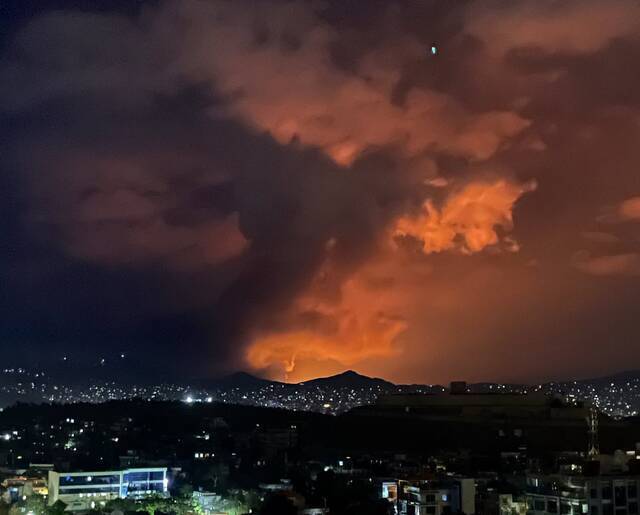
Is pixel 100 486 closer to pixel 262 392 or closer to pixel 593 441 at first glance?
pixel 593 441

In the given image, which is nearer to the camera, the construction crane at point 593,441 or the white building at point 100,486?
the construction crane at point 593,441

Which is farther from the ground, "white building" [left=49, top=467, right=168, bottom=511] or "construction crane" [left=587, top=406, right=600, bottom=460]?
"construction crane" [left=587, top=406, right=600, bottom=460]

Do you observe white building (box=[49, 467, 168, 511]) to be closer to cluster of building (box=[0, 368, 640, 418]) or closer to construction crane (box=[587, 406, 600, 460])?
construction crane (box=[587, 406, 600, 460])

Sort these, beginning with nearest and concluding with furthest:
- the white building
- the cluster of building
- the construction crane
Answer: the construction crane, the white building, the cluster of building

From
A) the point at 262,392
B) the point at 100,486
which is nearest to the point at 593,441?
the point at 100,486

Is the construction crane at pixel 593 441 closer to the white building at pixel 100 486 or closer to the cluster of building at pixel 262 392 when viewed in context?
the white building at pixel 100 486

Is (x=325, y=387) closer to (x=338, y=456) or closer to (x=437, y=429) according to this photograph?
(x=437, y=429)

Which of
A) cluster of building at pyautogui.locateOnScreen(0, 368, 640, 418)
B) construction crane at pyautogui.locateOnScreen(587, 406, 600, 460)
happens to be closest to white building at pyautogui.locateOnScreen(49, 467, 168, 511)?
construction crane at pyautogui.locateOnScreen(587, 406, 600, 460)

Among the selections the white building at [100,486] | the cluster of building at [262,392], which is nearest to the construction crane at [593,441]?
the white building at [100,486]
